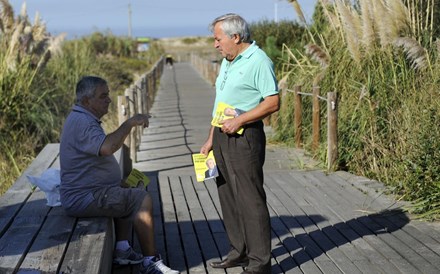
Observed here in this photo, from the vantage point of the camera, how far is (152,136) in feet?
43.5

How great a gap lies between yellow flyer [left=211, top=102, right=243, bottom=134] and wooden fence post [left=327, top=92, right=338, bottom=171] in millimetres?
3977

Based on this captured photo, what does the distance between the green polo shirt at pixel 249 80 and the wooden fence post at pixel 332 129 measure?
3971 millimetres

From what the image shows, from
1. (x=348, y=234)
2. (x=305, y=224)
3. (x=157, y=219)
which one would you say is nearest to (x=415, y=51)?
(x=305, y=224)

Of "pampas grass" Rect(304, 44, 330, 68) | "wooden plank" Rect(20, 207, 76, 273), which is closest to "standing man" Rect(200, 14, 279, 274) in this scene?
"wooden plank" Rect(20, 207, 76, 273)

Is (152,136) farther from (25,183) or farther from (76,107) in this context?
(76,107)

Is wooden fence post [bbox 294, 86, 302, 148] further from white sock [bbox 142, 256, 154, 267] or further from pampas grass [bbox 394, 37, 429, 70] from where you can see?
white sock [bbox 142, 256, 154, 267]

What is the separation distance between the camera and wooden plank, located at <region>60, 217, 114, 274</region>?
14.5 ft

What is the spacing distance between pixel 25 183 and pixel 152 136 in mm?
6363

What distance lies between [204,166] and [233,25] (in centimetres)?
100

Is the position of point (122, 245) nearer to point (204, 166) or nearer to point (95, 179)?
point (95, 179)

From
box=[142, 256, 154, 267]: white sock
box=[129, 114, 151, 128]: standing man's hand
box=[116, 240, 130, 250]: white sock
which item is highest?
box=[129, 114, 151, 128]: standing man's hand

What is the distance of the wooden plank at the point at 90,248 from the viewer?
4.43 m

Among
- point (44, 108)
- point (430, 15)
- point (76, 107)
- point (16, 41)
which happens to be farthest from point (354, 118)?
point (16, 41)

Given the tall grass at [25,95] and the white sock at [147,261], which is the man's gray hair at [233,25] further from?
the tall grass at [25,95]
